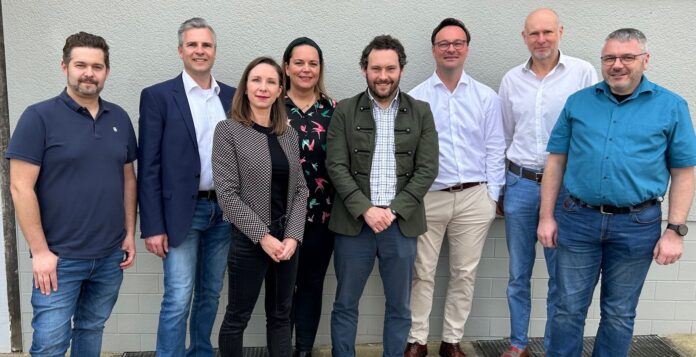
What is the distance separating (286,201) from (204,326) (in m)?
1.04

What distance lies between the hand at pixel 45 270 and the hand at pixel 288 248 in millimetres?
981

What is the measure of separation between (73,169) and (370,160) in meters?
1.40

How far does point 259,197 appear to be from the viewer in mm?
2682

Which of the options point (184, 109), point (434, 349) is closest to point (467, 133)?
point (434, 349)

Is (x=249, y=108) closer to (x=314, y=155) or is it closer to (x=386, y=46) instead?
(x=314, y=155)

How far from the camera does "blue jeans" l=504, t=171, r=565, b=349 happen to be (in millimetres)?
3299

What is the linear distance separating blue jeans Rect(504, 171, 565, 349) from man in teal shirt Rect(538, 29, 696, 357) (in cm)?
29

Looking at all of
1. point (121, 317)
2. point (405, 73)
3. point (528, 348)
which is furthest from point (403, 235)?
point (121, 317)

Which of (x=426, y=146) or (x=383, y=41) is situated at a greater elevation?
(x=383, y=41)

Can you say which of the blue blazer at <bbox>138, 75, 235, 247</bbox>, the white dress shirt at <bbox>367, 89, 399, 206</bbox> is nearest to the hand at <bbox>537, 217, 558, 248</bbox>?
the white dress shirt at <bbox>367, 89, 399, 206</bbox>

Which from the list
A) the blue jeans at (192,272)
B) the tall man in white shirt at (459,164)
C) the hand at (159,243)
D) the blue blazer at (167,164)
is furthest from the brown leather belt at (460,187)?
the hand at (159,243)

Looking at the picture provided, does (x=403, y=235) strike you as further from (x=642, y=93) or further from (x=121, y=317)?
(x=121, y=317)

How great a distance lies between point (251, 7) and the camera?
3506 mm

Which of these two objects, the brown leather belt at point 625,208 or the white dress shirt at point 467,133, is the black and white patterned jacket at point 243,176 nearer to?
the white dress shirt at point 467,133
